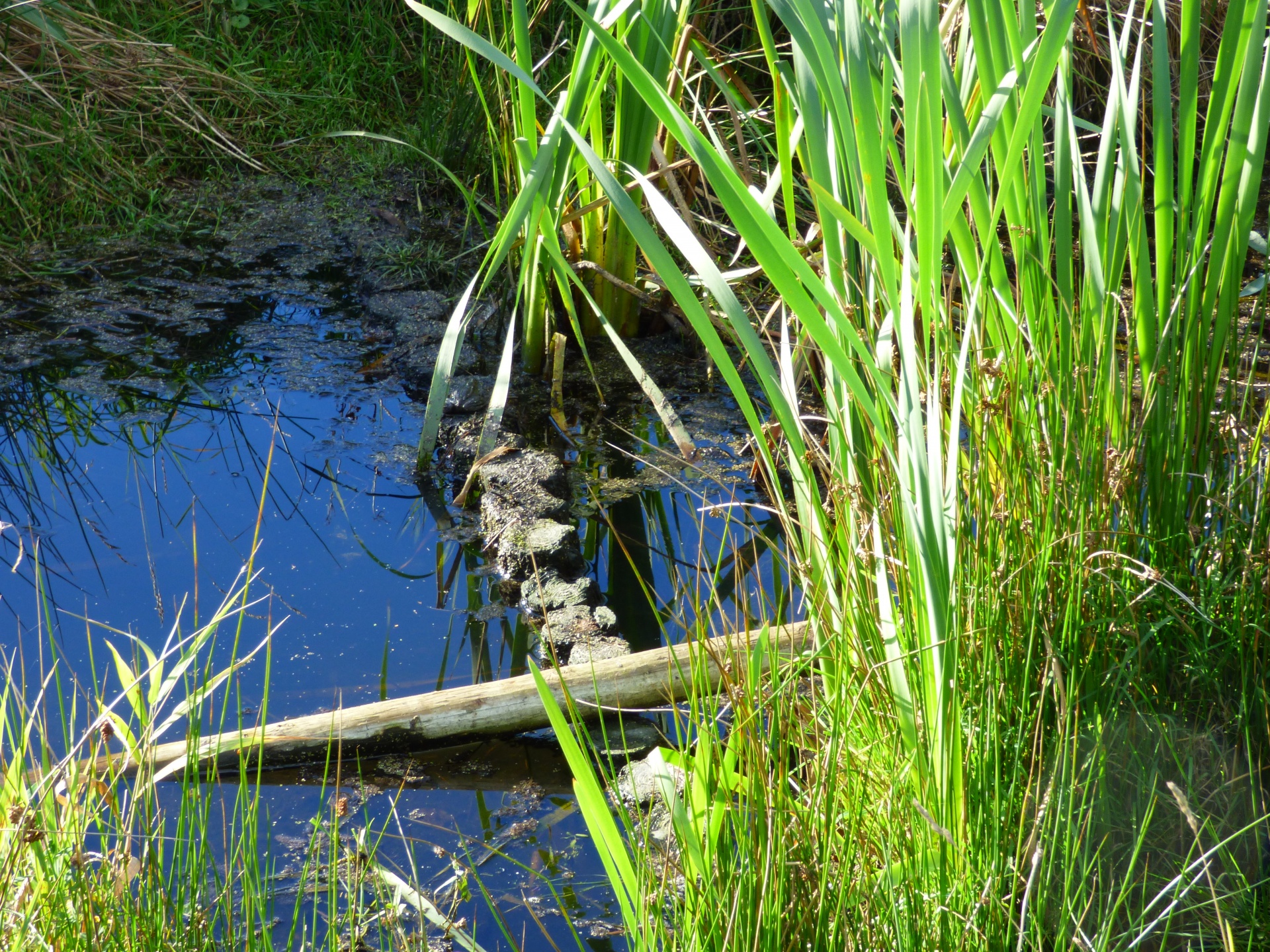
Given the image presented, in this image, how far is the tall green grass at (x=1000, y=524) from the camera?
982 millimetres

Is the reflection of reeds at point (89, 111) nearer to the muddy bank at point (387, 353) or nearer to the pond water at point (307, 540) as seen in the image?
the muddy bank at point (387, 353)

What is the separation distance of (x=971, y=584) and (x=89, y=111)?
13.7ft

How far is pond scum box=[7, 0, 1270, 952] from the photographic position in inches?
38.7

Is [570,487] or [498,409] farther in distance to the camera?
[570,487]

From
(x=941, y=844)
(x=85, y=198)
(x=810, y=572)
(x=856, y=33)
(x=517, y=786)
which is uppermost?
(x=85, y=198)

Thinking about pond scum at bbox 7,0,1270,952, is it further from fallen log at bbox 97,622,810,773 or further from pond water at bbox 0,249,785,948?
fallen log at bbox 97,622,810,773

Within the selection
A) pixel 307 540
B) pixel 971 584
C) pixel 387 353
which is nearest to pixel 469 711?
pixel 307 540

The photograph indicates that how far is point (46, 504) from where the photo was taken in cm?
243

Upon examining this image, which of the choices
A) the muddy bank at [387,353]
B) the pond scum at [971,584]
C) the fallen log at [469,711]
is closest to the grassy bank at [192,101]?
the muddy bank at [387,353]

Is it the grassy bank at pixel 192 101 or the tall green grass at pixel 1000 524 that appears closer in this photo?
the tall green grass at pixel 1000 524

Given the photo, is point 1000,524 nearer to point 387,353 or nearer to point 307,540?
point 307,540

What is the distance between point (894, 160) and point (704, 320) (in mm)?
275

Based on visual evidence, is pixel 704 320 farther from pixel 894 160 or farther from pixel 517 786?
pixel 517 786

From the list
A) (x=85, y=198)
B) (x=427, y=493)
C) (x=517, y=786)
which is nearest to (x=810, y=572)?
(x=517, y=786)
